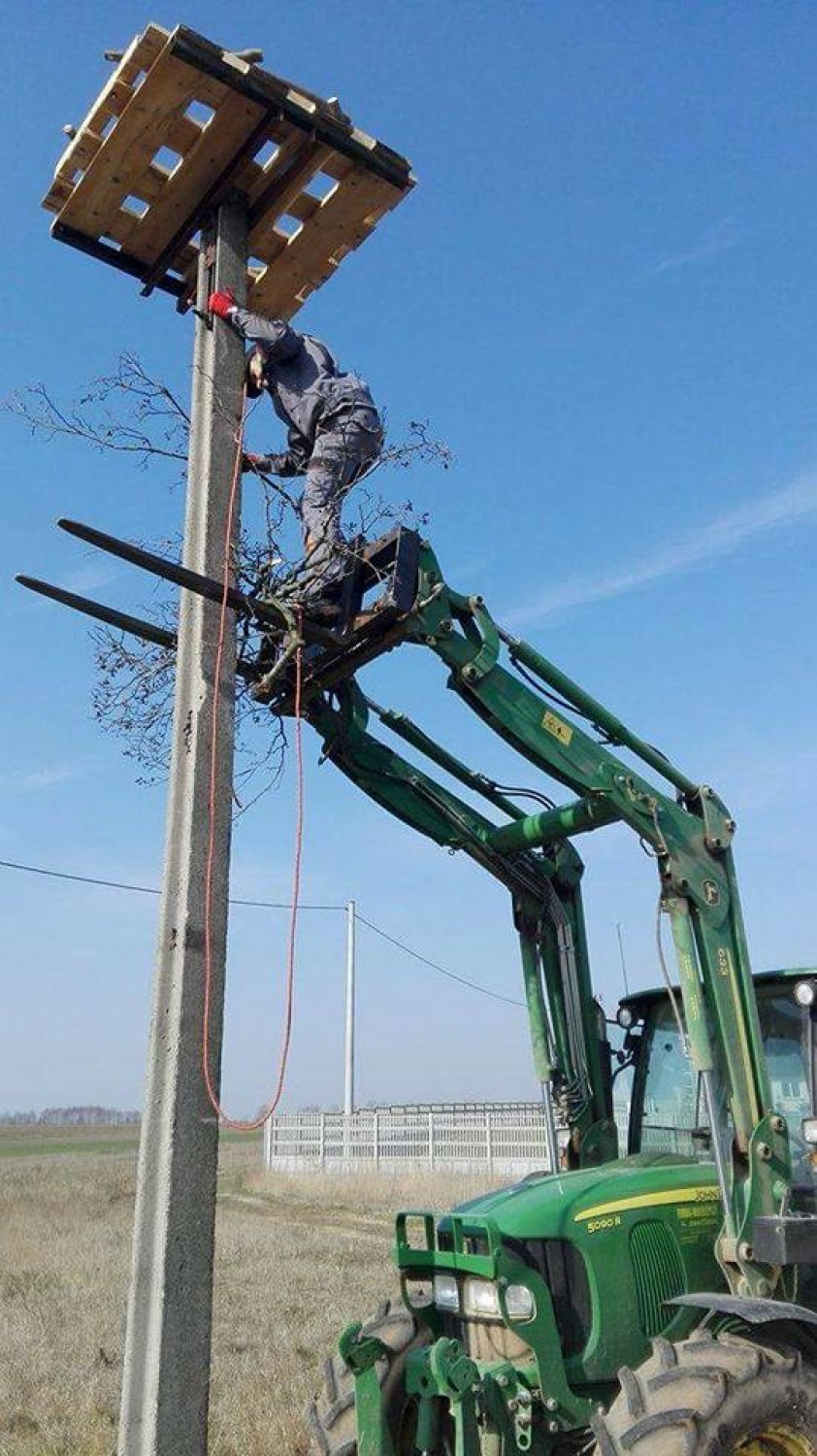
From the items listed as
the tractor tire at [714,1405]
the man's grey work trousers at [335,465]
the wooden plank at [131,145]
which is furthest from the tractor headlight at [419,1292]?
the wooden plank at [131,145]

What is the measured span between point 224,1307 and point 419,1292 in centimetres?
610

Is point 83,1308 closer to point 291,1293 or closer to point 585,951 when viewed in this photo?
point 291,1293

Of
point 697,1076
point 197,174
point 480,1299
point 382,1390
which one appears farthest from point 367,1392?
point 197,174

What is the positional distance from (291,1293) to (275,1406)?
4.63 meters

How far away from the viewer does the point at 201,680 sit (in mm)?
5496

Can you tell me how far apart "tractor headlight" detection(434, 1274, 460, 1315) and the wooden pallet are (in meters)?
4.92

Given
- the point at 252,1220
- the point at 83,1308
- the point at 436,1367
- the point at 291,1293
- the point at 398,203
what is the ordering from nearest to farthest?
the point at 436,1367 → the point at 398,203 → the point at 83,1308 → the point at 291,1293 → the point at 252,1220

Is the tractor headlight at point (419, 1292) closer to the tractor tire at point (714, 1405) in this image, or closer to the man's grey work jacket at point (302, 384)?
the tractor tire at point (714, 1405)

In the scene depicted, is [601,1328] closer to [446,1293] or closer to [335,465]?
[446,1293]

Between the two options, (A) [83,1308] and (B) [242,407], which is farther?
(A) [83,1308]

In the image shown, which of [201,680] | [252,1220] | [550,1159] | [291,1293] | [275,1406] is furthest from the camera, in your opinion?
[252,1220]

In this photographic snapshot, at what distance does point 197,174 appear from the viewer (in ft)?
19.8

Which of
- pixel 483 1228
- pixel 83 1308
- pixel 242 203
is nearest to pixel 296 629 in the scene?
pixel 242 203

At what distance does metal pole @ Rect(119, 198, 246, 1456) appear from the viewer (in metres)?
4.69
